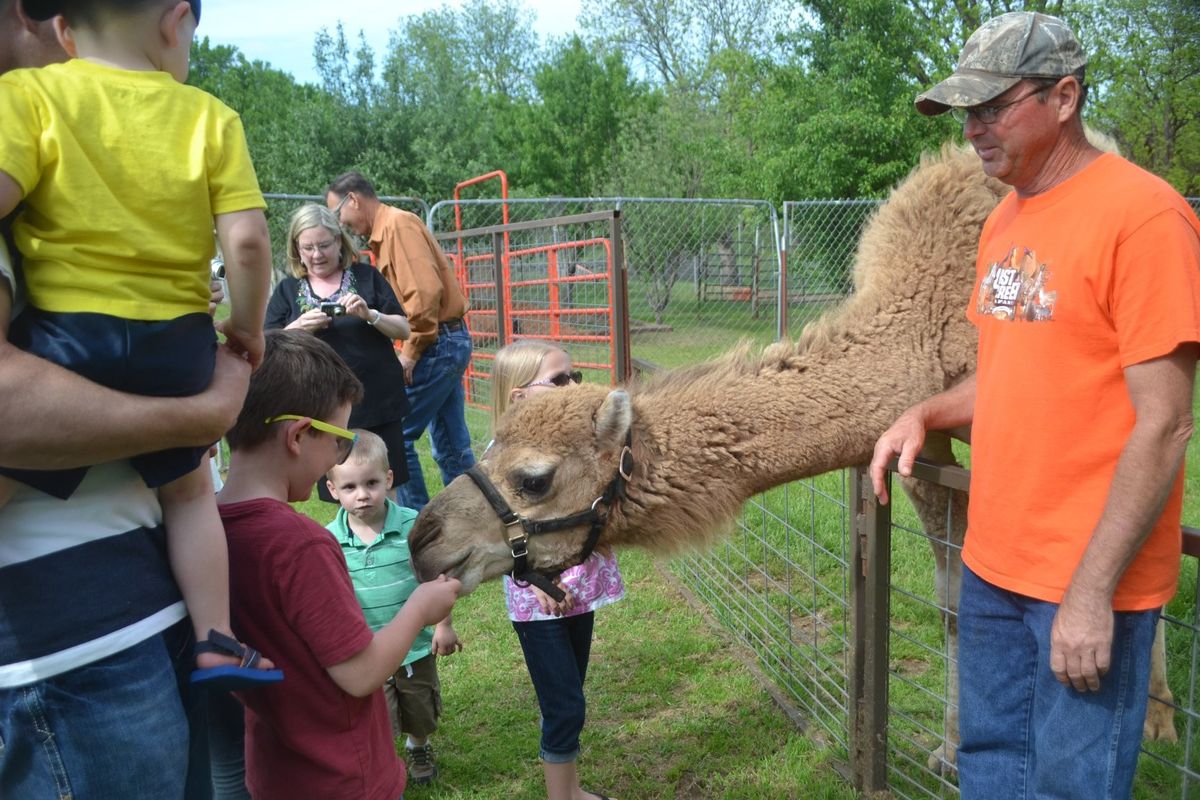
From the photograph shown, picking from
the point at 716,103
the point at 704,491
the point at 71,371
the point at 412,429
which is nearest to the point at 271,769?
the point at 71,371

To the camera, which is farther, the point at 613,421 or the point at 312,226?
the point at 312,226

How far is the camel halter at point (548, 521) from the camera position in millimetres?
3078

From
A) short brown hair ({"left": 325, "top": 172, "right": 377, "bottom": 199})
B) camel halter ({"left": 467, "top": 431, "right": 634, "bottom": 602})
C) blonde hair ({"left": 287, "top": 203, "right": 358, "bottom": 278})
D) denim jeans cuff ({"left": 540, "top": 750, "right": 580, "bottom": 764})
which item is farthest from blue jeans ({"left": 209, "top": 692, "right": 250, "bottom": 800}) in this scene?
short brown hair ({"left": 325, "top": 172, "right": 377, "bottom": 199})

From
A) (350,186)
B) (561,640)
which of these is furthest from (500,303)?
(561,640)

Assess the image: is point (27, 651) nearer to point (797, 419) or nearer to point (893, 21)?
point (797, 419)

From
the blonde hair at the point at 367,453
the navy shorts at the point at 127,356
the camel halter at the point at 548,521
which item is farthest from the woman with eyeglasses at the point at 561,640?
the navy shorts at the point at 127,356

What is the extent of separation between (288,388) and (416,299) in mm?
3771

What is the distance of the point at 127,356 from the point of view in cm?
159

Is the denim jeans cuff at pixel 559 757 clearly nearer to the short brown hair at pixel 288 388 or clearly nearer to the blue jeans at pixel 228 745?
the blue jeans at pixel 228 745

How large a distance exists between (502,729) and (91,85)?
3.69m

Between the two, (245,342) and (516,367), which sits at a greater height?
(245,342)

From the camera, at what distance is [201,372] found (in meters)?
1.74

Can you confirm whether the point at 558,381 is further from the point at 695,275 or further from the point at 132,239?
the point at 695,275

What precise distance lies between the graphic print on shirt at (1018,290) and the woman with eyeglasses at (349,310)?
3531 millimetres
